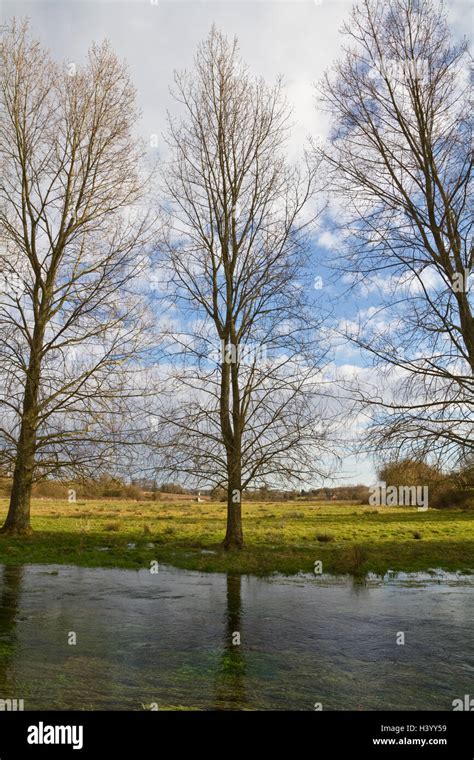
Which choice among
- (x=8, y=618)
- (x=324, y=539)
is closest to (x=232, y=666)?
(x=8, y=618)

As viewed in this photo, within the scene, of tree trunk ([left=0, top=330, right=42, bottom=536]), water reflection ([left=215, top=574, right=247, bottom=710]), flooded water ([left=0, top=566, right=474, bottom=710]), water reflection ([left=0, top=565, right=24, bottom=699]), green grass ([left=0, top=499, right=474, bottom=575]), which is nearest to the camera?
water reflection ([left=215, top=574, right=247, bottom=710])

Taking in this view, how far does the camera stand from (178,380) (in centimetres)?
1507

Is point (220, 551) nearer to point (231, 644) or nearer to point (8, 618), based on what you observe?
point (8, 618)

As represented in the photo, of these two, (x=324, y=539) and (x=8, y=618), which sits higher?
(x=8, y=618)

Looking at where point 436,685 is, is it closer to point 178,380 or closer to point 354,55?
point 178,380

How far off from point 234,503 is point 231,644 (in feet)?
26.4

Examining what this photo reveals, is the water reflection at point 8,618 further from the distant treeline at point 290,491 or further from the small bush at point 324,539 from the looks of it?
the small bush at point 324,539

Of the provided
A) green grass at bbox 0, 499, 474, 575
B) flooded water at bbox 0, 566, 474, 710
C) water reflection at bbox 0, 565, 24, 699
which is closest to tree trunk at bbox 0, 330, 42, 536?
green grass at bbox 0, 499, 474, 575

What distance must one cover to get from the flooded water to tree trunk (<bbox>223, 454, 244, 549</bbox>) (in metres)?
3.26

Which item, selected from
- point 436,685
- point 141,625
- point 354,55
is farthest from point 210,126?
point 436,685

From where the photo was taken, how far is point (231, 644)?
7.14 m

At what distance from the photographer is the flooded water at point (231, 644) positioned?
212 inches

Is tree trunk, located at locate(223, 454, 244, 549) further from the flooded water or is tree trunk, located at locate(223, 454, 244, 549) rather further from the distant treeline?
the flooded water

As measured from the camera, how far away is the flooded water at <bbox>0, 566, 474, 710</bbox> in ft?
17.6
